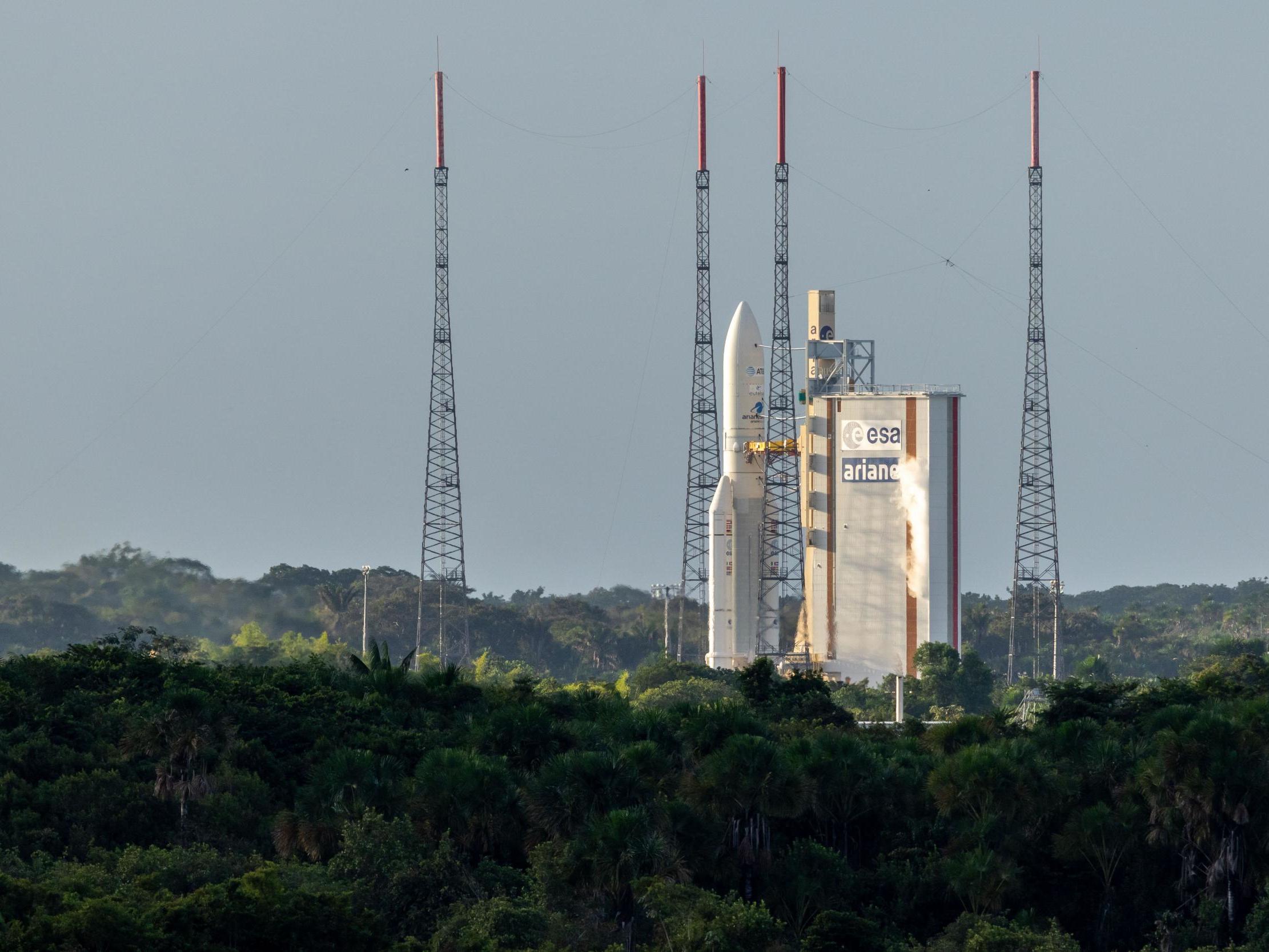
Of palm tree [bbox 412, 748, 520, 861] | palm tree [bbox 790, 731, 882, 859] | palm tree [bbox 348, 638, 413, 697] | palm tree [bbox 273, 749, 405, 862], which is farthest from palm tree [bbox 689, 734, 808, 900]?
palm tree [bbox 348, 638, 413, 697]

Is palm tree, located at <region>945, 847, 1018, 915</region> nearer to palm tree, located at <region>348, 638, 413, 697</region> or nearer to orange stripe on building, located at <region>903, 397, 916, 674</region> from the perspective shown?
palm tree, located at <region>348, 638, 413, 697</region>

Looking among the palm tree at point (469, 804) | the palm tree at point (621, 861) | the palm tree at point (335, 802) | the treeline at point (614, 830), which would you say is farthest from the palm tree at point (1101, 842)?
the palm tree at point (335, 802)

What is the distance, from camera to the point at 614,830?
189 feet

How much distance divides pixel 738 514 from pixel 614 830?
66.0 metres

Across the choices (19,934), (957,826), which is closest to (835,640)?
(957,826)

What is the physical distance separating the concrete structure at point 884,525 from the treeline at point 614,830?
42.8 m

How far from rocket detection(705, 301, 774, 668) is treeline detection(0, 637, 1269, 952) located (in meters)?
44.4

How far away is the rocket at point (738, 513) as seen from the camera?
12300cm

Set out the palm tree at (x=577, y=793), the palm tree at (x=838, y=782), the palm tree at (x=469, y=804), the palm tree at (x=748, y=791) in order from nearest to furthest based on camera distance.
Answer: the palm tree at (x=577, y=793), the palm tree at (x=469, y=804), the palm tree at (x=748, y=791), the palm tree at (x=838, y=782)

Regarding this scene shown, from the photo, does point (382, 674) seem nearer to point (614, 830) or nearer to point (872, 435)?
point (614, 830)

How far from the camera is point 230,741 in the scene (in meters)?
69.8

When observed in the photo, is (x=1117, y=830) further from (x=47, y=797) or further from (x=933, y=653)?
(x=933, y=653)

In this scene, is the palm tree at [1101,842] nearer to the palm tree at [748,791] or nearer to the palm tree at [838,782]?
the palm tree at [838,782]

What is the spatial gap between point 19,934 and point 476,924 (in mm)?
11070
